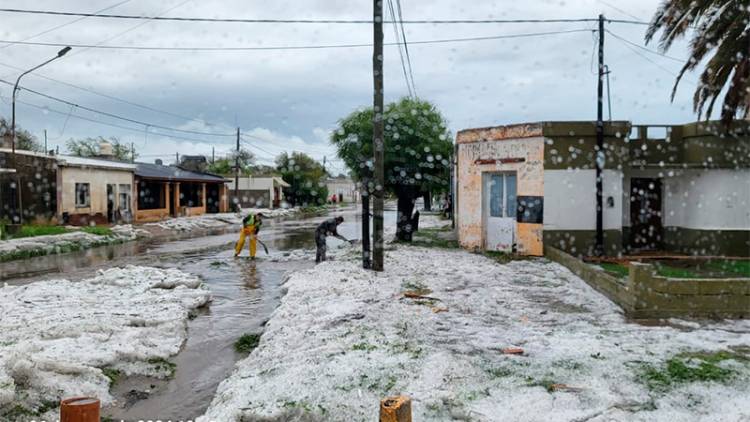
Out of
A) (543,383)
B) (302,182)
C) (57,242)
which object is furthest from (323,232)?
(302,182)

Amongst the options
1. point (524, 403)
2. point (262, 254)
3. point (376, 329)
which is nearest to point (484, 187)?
point (262, 254)

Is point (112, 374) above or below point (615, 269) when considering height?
below

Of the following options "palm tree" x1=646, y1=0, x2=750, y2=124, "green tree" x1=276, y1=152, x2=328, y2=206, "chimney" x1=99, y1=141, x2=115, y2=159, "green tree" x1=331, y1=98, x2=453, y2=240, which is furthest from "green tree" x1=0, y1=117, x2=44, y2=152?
"palm tree" x1=646, y1=0, x2=750, y2=124

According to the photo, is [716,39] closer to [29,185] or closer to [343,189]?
[29,185]

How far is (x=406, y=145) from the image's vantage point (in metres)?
19.2

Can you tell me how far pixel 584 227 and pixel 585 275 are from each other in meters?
4.21

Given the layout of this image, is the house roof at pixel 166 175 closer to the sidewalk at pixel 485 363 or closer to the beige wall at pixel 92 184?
the beige wall at pixel 92 184

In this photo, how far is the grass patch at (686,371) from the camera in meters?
5.50

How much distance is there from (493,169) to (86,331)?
11868 millimetres

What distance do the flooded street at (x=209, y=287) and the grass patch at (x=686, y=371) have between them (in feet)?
14.7

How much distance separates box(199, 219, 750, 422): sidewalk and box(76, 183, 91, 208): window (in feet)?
82.3

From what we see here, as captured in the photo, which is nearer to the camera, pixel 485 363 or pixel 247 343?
pixel 485 363

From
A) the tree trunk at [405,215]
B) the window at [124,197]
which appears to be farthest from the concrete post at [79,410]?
the window at [124,197]

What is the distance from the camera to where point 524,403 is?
5.04 m
